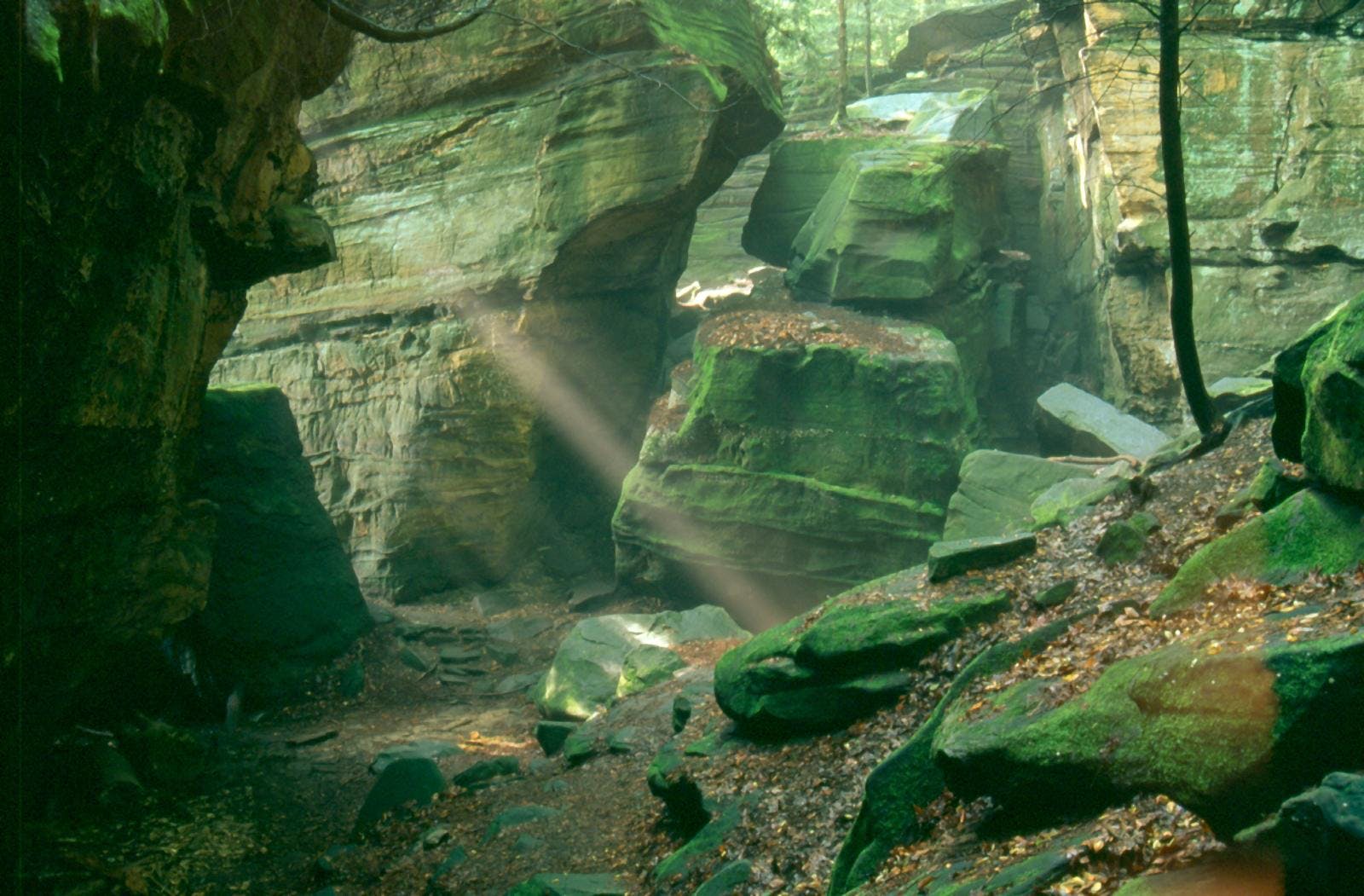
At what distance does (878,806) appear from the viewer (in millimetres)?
6500

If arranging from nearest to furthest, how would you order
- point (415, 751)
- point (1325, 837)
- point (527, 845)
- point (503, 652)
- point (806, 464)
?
point (1325, 837) → point (527, 845) → point (415, 751) → point (503, 652) → point (806, 464)

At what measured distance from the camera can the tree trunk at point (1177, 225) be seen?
9.55 m

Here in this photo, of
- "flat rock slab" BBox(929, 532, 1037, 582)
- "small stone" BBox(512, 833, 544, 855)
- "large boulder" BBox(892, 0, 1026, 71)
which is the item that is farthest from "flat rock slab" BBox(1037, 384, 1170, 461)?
"large boulder" BBox(892, 0, 1026, 71)

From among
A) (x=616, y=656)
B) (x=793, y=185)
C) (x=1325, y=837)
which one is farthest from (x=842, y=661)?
(x=793, y=185)

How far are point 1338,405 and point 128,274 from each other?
27.3 ft

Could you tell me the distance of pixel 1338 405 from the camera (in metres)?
5.85

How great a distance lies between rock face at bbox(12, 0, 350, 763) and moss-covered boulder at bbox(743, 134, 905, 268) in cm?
1323

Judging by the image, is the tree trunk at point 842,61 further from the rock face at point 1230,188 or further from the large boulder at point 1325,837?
the large boulder at point 1325,837

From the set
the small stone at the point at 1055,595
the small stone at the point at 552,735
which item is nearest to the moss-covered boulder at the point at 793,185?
the small stone at the point at 552,735

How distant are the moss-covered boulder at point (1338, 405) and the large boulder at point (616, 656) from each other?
8727 millimetres

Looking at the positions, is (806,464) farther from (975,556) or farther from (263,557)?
(263,557)

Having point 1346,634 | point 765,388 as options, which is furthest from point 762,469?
point 1346,634

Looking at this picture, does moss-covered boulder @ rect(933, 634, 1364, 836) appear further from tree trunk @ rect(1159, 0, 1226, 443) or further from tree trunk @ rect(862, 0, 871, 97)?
tree trunk @ rect(862, 0, 871, 97)

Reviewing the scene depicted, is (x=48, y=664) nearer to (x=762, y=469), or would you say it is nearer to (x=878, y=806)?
(x=878, y=806)
